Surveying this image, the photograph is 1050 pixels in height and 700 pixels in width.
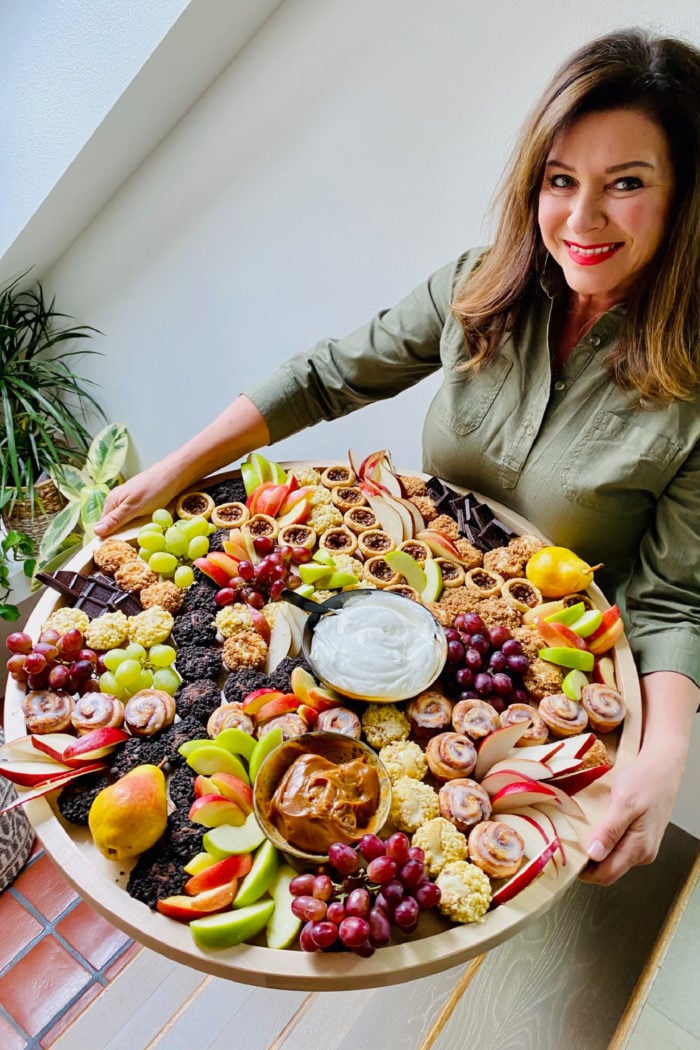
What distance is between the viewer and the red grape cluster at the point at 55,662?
3.49ft

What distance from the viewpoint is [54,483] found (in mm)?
2529

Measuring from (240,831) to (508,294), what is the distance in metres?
1.03

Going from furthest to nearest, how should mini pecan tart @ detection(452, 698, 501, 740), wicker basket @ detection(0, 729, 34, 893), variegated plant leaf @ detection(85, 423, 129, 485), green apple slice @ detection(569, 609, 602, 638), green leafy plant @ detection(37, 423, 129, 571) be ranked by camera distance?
variegated plant leaf @ detection(85, 423, 129, 485) < green leafy plant @ detection(37, 423, 129, 571) < wicker basket @ detection(0, 729, 34, 893) < green apple slice @ detection(569, 609, 602, 638) < mini pecan tart @ detection(452, 698, 501, 740)

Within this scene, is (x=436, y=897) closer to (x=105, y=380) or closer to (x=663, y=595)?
(x=663, y=595)

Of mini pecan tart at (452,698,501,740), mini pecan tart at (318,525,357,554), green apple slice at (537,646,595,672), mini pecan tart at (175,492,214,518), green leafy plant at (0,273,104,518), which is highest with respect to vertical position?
green leafy plant at (0,273,104,518)

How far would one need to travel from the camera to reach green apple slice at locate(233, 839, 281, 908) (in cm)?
85

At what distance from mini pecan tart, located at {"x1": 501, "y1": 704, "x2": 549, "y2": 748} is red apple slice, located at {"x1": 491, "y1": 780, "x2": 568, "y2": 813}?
8 centimetres

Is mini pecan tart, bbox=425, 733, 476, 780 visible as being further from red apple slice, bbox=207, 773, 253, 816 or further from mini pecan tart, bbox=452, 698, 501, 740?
red apple slice, bbox=207, 773, 253, 816

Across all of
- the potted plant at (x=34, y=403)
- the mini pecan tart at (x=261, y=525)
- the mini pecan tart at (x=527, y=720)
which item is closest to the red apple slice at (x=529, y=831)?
the mini pecan tart at (x=527, y=720)

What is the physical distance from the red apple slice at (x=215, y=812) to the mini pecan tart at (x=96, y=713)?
0.66 feet

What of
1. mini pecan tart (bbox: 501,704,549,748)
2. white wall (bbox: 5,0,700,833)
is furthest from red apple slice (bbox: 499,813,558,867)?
white wall (bbox: 5,0,700,833)

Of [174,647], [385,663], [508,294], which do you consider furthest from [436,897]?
[508,294]

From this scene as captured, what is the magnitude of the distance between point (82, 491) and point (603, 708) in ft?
6.17

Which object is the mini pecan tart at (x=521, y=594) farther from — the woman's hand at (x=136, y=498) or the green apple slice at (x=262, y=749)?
the woman's hand at (x=136, y=498)
